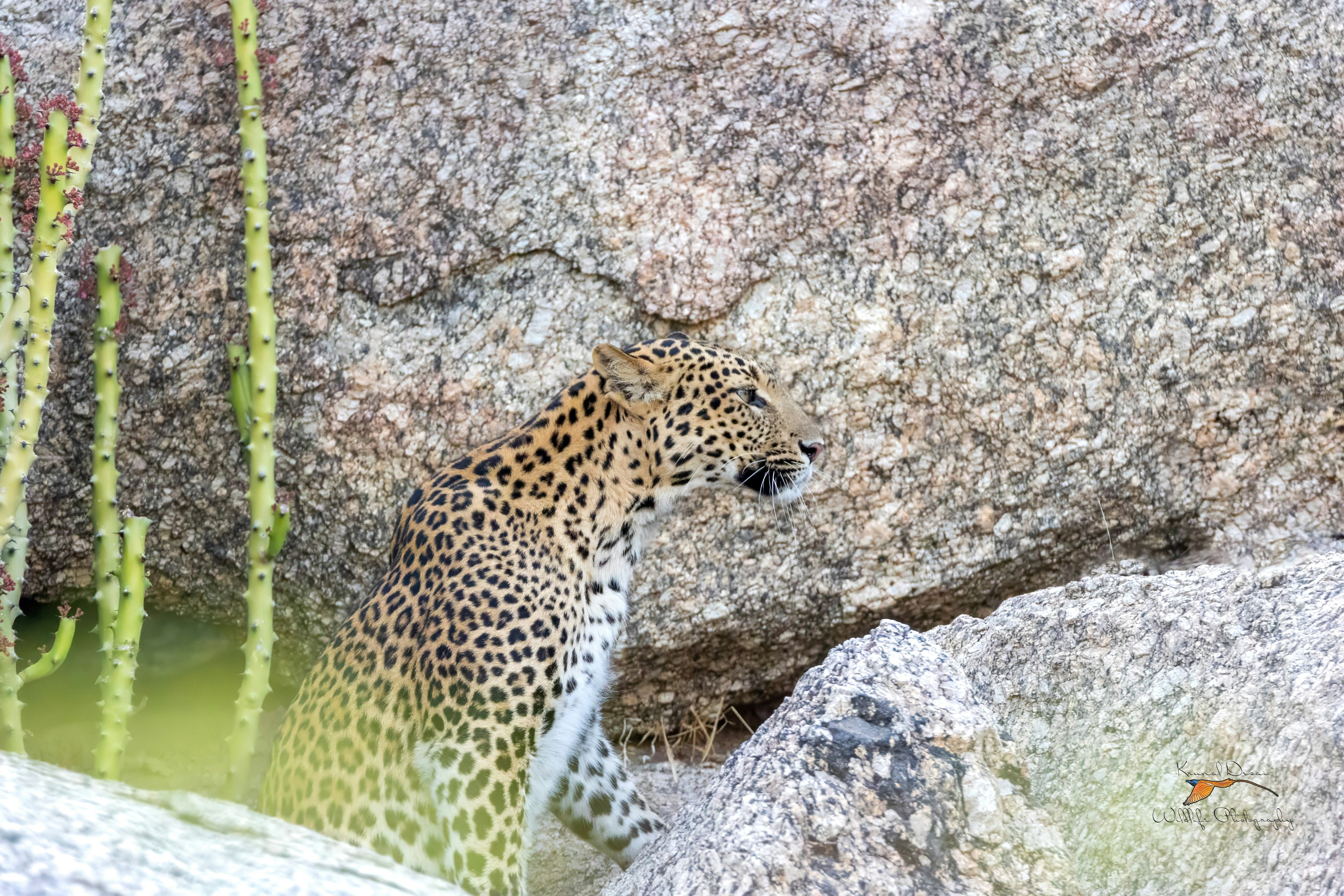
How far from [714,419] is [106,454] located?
2654mm

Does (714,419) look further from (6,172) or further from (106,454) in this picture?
(6,172)

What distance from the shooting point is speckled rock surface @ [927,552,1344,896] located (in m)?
3.18

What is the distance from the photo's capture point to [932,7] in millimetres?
6047

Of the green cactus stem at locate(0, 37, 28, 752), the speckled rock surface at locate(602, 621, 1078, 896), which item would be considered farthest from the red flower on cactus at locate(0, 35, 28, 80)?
the speckled rock surface at locate(602, 621, 1078, 896)

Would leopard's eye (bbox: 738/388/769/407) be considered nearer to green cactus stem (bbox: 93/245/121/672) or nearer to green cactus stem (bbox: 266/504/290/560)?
green cactus stem (bbox: 266/504/290/560)

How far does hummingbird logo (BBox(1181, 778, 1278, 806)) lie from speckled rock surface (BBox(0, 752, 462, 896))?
2112 mm

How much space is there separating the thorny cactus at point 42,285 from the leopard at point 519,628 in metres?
1.33

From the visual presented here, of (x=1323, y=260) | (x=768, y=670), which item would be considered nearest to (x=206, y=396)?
(x=768, y=670)

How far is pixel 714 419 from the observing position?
507 cm

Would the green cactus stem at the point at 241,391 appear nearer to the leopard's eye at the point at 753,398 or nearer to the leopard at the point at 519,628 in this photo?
the leopard at the point at 519,628

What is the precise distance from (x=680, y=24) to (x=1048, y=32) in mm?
1882

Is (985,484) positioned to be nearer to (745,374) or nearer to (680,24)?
(745,374)

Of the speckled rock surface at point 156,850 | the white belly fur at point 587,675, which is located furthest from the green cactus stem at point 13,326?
the white belly fur at point 587,675

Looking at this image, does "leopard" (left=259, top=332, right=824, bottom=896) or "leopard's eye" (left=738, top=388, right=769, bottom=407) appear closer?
"leopard" (left=259, top=332, right=824, bottom=896)
